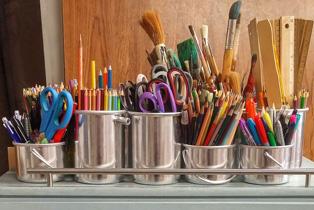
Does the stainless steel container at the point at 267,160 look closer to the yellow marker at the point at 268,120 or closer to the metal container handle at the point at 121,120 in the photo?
the yellow marker at the point at 268,120

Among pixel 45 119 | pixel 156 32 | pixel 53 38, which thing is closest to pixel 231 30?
pixel 156 32

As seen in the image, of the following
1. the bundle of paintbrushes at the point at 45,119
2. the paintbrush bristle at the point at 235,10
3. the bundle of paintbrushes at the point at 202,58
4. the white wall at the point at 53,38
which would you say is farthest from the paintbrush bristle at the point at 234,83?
the white wall at the point at 53,38

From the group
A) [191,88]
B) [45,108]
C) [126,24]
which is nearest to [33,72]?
[126,24]

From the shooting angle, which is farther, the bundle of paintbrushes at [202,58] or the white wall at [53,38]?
the white wall at [53,38]

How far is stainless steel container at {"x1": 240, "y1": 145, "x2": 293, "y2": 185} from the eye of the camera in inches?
23.2

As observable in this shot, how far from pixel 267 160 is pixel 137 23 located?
48 cm

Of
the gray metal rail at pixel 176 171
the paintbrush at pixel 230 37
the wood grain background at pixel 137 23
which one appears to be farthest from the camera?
the wood grain background at pixel 137 23

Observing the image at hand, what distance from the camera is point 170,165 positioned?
0.60 meters

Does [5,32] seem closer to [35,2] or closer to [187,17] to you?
[35,2]

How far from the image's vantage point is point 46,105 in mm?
599

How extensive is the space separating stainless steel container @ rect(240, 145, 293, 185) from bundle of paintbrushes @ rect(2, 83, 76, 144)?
0.93ft

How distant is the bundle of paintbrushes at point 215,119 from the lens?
0.58 m

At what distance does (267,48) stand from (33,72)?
1.84ft

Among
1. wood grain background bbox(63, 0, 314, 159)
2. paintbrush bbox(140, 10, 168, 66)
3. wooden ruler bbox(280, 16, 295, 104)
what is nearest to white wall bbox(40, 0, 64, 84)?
wood grain background bbox(63, 0, 314, 159)
